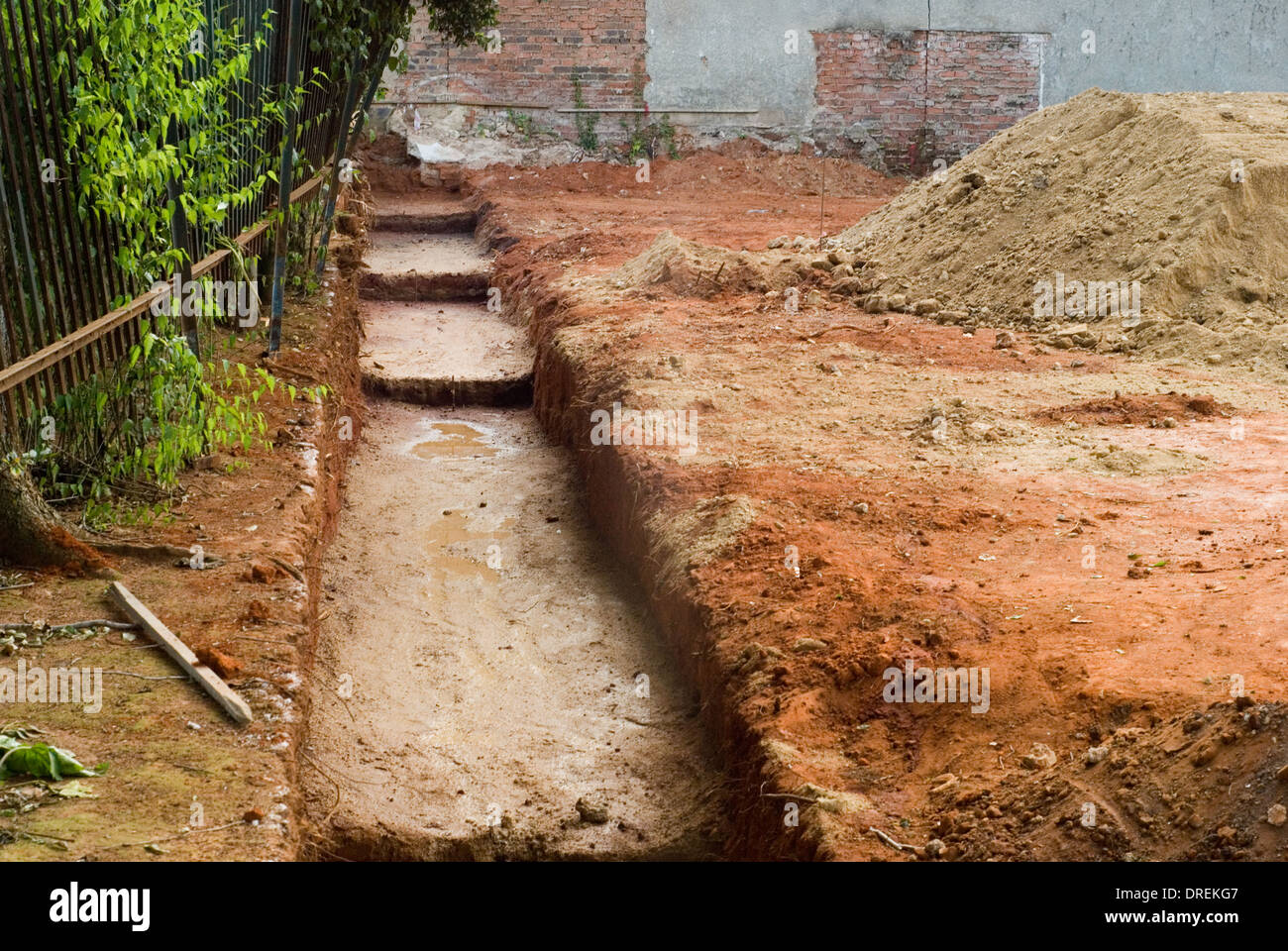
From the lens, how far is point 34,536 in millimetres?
5176

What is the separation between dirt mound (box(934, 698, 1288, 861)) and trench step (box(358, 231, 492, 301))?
1169cm

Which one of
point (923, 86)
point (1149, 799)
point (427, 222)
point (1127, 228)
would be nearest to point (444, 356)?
point (1127, 228)

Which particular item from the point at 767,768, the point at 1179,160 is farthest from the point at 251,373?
the point at 1179,160

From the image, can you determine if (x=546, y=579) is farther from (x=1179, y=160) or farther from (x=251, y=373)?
(x=1179, y=160)

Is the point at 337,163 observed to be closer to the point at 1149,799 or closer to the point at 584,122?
the point at 1149,799

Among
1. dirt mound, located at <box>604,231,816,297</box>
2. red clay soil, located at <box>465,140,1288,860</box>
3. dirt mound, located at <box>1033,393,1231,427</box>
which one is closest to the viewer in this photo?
red clay soil, located at <box>465,140,1288,860</box>

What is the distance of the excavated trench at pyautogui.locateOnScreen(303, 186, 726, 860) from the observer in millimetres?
5160

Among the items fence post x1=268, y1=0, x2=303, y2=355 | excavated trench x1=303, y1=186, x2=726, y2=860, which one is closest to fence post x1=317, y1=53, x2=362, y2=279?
excavated trench x1=303, y1=186, x2=726, y2=860

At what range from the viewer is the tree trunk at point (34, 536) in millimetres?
5102

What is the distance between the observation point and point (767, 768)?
4.75 meters

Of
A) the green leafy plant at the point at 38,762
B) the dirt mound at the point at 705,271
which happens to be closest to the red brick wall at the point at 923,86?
the dirt mound at the point at 705,271

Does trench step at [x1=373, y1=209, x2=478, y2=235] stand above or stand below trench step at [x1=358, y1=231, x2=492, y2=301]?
above

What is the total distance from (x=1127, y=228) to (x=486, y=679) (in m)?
7.94

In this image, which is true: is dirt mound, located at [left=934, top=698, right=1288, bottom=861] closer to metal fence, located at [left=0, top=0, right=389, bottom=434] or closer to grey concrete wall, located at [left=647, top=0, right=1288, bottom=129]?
metal fence, located at [left=0, top=0, right=389, bottom=434]
